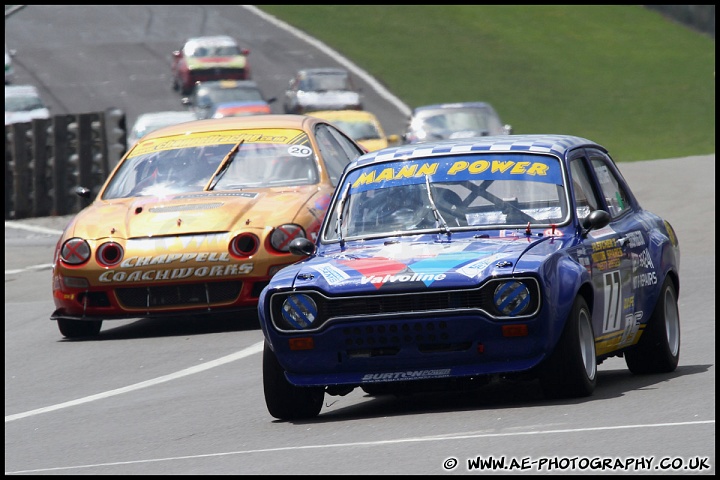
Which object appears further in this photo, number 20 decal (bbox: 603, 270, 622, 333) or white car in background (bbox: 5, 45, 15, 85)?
white car in background (bbox: 5, 45, 15, 85)

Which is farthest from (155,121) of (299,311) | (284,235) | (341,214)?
(299,311)

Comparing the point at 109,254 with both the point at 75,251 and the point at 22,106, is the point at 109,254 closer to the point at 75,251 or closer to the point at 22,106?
the point at 75,251

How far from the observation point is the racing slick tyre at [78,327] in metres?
12.4

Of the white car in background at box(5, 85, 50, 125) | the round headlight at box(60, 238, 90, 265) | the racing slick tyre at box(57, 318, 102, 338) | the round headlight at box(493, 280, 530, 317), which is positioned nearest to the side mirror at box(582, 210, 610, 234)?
the round headlight at box(493, 280, 530, 317)

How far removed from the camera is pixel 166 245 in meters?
11.8

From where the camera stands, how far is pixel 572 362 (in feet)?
25.1

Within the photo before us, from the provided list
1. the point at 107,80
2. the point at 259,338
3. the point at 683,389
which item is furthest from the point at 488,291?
the point at 107,80

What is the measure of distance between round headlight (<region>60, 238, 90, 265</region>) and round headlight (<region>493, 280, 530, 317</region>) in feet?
17.1

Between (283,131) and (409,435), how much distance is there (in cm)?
643

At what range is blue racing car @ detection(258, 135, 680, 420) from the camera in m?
7.57

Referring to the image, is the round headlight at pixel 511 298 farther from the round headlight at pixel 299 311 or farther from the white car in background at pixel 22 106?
the white car in background at pixel 22 106

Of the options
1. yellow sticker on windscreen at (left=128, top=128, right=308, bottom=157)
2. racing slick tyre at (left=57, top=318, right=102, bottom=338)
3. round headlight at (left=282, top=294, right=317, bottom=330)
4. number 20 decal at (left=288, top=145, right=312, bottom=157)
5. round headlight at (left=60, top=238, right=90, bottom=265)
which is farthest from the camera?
yellow sticker on windscreen at (left=128, top=128, right=308, bottom=157)

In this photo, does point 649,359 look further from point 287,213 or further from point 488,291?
point 287,213

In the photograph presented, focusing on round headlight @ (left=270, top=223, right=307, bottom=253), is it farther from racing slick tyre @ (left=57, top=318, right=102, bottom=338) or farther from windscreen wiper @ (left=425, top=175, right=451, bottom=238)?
windscreen wiper @ (left=425, top=175, right=451, bottom=238)
